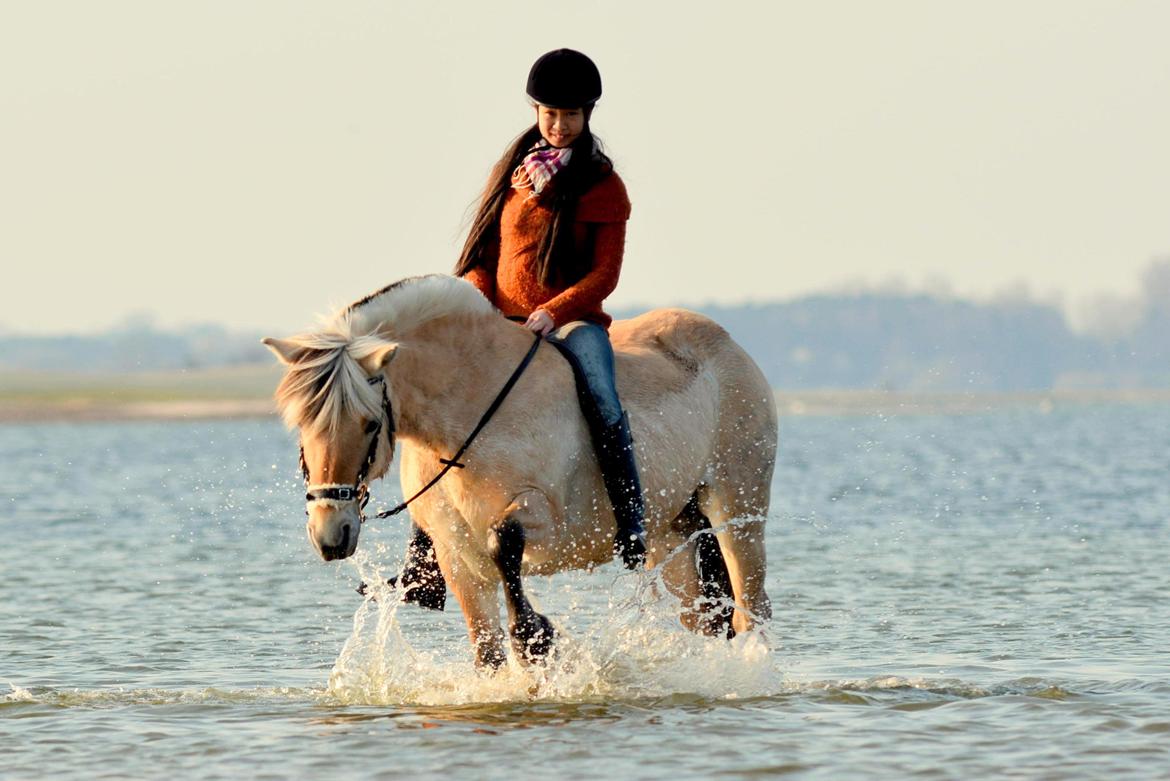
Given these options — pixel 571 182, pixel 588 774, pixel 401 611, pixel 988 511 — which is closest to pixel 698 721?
pixel 588 774

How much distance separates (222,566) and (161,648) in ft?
20.7

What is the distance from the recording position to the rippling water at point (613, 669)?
7922mm

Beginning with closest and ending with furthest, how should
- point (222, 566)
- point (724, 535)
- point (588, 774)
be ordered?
point (588, 774), point (724, 535), point (222, 566)

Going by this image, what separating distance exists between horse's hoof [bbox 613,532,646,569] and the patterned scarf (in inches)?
68.5

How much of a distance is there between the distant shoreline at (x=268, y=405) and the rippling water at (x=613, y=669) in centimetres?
4761

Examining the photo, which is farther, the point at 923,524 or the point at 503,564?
the point at 923,524

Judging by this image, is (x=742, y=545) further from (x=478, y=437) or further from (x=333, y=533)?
(x=333, y=533)

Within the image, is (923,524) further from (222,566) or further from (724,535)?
(724,535)

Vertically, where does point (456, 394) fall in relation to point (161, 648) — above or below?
above

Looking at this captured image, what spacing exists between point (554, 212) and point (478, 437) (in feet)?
4.25

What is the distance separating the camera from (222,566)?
18188mm

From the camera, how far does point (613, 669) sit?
30.3 feet

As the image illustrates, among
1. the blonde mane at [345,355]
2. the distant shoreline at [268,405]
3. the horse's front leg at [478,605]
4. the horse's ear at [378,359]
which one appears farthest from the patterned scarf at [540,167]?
the distant shoreline at [268,405]

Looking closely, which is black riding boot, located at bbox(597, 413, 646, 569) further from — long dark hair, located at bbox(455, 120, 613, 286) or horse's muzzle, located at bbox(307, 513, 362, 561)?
horse's muzzle, located at bbox(307, 513, 362, 561)
